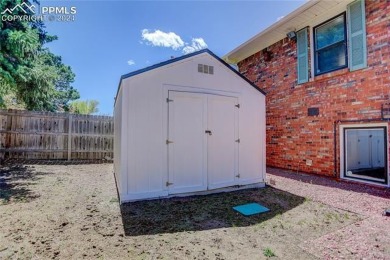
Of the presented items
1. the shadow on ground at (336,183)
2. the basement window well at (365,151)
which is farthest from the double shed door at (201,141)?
the basement window well at (365,151)

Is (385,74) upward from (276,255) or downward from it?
upward

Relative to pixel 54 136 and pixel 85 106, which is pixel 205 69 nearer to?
pixel 54 136

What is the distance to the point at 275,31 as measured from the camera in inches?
274

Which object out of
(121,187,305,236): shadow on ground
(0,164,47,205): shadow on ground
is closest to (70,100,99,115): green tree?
(0,164,47,205): shadow on ground

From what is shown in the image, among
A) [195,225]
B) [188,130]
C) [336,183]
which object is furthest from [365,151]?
[195,225]

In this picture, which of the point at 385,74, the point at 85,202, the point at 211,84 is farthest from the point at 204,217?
the point at 385,74

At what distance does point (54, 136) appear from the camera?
853cm

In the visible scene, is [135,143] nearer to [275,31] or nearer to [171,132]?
[171,132]

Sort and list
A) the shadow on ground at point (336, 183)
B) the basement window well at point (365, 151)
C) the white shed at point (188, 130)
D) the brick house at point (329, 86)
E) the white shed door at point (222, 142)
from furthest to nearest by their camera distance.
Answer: the basement window well at point (365, 151), the brick house at point (329, 86), the white shed door at point (222, 142), the shadow on ground at point (336, 183), the white shed at point (188, 130)

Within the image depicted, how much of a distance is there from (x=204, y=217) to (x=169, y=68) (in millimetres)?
2889

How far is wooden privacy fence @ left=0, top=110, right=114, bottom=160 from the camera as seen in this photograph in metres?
7.97

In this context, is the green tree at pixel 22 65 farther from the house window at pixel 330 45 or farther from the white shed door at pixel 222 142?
the house window at pixel 330 45

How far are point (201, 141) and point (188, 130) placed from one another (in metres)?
0.38

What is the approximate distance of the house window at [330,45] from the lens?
567 cm
